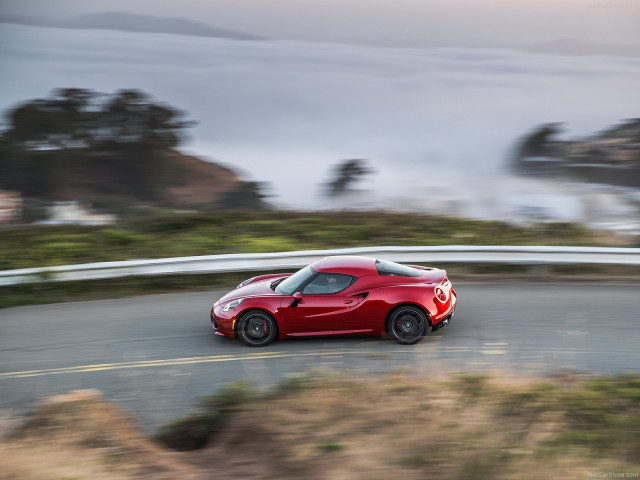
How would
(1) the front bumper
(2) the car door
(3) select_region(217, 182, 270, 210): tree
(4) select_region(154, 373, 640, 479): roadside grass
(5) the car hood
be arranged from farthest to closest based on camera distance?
(3) select_region(217, 182, 270, 210): tree < (5) the car hood < (1) the front bumper < (2) the car door < (4) select_region(154, 373, 640, 479): roadside grass

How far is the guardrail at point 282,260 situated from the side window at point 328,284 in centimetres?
435

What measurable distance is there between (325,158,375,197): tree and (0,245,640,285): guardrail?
36.9 ft

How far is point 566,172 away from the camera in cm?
2541

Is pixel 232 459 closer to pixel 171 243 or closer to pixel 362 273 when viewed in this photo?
pixel 362 273

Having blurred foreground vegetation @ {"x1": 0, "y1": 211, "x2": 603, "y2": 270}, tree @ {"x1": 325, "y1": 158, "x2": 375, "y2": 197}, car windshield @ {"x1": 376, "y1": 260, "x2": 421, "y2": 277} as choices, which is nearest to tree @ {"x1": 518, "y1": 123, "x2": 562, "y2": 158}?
tree @ {"x1": 325, "y1": 158, "x2": 375, "y2": 197}

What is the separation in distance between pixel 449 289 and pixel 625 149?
1929 cm

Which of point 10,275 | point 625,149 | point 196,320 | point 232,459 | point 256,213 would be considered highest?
point 625,149

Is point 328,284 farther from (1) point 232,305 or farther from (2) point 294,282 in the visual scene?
(1) point 232,305

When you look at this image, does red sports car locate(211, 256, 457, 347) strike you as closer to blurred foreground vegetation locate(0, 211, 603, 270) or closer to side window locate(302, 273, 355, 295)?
side window locate(302, 273, 355, 295)

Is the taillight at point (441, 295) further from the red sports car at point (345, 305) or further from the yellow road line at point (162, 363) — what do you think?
the yellow road line at point (162, 363)

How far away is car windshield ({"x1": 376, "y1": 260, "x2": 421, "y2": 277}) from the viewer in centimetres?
1006

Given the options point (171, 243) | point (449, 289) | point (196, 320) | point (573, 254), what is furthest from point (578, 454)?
point (171, 243)

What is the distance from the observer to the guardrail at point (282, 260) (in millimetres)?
13820

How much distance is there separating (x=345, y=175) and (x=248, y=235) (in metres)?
10.7
